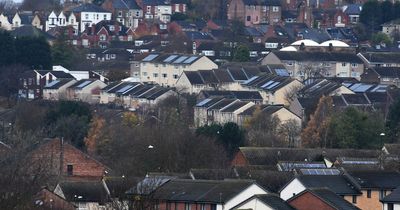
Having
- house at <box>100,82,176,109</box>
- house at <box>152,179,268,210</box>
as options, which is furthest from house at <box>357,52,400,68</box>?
house at <box>152,179,268,210</box>

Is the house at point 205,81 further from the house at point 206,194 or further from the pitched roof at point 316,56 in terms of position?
the house at point 206,194

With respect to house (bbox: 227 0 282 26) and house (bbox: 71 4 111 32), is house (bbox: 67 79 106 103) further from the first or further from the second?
house (bbox: 227 0 282 26)

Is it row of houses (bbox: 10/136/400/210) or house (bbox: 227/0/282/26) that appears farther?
house (bbox: 227/0/282/26)

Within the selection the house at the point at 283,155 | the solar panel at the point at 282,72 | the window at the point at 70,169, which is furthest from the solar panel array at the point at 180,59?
the window at the point at 70,169

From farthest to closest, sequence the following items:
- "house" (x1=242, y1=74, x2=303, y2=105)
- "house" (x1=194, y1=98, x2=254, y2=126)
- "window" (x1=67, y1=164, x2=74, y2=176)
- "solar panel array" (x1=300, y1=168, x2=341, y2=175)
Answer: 1. "house" (x1=242, y1=74, x2=303, y2=105)
2. "house" (x1=194, y1=98, x2=254, y2=126)
3. "window" (x1=67, y1=164, x2=74, y2=176)
4. "solar panel array" (x1=300, y1=168, x2=341, y2=175)

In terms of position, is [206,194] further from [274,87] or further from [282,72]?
[282,72]

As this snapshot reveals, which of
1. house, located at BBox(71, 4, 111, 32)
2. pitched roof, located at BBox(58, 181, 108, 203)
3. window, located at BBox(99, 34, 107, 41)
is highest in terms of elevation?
house, located at BBox(71, 4, 111, 32)

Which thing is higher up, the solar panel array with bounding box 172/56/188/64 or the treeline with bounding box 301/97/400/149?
the solar panel array with bounding box 172/56/188/64
